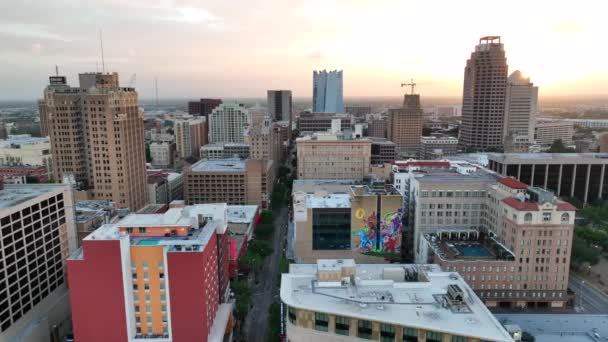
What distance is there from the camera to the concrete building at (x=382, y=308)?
42.8m

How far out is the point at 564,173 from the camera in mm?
125500

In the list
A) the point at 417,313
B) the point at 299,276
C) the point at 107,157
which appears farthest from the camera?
the point at 107,157

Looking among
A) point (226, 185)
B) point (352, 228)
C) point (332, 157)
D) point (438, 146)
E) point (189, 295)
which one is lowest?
point (352, 228)

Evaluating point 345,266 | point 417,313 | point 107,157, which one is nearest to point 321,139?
point 107,157

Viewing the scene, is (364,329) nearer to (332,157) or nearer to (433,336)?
(433,336)

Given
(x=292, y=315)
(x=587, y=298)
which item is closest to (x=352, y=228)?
(x=292, y=315)

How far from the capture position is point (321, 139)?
4889 inches

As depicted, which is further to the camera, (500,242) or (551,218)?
(500,242)

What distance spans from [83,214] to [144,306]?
3994 centimetres

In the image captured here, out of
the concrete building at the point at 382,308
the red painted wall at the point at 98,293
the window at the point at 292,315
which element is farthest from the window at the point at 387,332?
the red painted wall at the point at 98,293

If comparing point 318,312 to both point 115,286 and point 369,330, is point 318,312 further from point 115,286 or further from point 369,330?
point 115,286

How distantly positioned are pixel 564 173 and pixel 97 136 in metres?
131

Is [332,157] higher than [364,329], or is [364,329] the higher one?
[332,157]

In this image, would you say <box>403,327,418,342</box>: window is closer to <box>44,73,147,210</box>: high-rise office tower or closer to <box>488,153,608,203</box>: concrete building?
<box>44,73,147,210</box>: high-rise office tower
